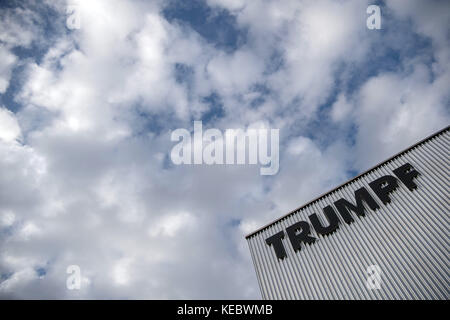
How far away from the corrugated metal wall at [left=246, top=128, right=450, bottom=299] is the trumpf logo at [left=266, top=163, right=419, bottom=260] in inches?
11.5

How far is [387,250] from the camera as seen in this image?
13594mm

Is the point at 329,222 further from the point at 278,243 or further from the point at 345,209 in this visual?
the point at 278,243

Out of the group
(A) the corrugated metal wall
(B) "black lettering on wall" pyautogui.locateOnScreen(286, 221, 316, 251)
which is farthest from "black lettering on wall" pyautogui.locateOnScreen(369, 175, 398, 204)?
(B) "black lettering on wall" pyautogui.locateOnScreen(286, 221, 316, 251)

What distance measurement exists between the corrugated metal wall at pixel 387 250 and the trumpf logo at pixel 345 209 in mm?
293

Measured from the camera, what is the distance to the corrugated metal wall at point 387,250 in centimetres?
1233

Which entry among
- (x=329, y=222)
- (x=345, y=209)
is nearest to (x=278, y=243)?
(x=329, y=222)

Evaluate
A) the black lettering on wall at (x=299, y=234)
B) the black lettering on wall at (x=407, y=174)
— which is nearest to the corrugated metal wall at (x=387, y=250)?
the black lettering on wall at (x=407, y=174)

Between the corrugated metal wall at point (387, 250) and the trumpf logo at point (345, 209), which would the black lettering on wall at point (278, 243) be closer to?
the trumpf logo at point (345, 209)

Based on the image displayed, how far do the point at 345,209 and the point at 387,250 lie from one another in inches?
142
